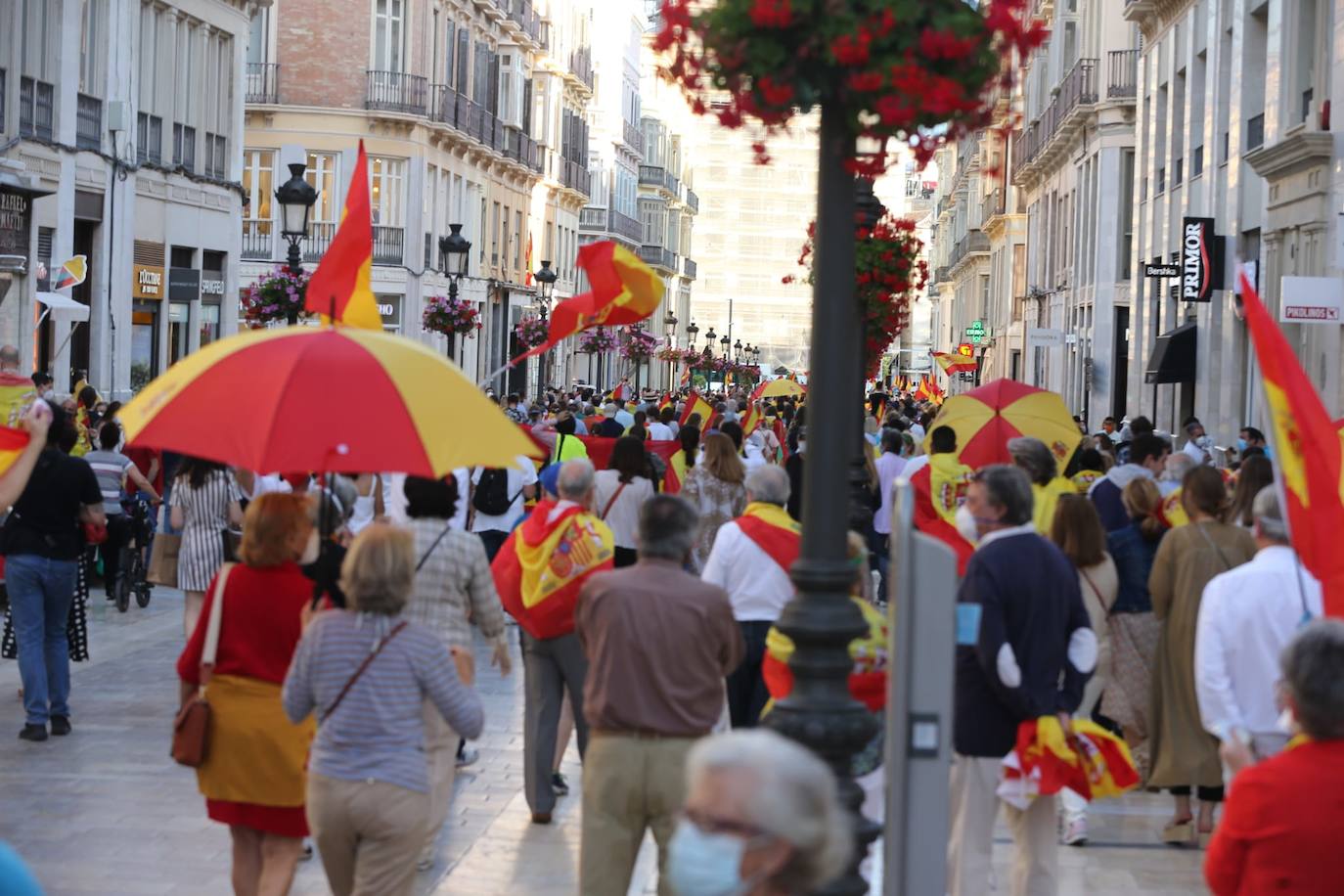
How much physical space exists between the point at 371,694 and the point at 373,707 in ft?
0.13

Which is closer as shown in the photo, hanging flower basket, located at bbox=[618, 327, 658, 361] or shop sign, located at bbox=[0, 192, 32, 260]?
shop sign, located at bbox=[0, 192, 32, 260]

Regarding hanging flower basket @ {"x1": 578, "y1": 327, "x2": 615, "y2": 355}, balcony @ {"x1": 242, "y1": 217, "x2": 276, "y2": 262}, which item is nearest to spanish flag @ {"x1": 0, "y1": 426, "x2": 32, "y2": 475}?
hanging flower basket @ {"x1": 578, "y1": 327, "x2": 615, "y2": 355}

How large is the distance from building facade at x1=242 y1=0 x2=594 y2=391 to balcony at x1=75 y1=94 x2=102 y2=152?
15801 mm

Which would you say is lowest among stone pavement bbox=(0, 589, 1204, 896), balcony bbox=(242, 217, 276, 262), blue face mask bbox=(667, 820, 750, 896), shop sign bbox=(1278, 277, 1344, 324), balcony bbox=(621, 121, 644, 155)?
stone pavement bbox=(0, 589, 1204, 896)

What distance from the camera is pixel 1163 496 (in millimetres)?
12656

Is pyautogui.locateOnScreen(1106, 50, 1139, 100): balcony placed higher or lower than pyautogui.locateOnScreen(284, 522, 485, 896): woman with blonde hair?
higher

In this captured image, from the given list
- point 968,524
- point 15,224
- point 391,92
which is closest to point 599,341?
point 391,92

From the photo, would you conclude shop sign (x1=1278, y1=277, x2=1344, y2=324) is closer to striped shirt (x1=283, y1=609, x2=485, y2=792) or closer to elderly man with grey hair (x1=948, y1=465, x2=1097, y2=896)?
elderly man with grey hair (x1=948, y1=465, x2=1097, y2=896)

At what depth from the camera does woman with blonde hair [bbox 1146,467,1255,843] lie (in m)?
9.81

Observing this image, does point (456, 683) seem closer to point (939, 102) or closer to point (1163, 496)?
point (939, 102)

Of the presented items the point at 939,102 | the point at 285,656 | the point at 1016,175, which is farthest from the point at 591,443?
the point at 1016,175

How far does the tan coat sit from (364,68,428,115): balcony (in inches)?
1715

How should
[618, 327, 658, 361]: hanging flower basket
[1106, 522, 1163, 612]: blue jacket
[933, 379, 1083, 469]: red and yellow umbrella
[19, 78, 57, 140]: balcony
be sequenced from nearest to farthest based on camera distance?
1. [1106, 522, 1163, 612]: blue jacket
2. [933, 379, 1083, 469]: red and yellow umbrella
3. [19, 78, 57, 140]: balcony
4. [618, 327, 658, 361]: hanging flower basket

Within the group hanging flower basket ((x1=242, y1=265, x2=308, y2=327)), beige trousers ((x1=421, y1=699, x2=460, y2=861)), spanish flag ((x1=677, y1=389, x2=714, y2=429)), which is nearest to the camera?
beige trousers ((x1=421, y1=699, x2=460, y2=861))
